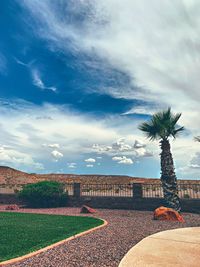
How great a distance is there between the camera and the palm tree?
14656 mm

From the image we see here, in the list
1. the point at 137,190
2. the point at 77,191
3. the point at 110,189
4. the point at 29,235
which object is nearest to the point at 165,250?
the point at 29,235

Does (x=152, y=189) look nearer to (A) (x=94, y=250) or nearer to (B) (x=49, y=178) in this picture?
(A) (x=94, y=250)

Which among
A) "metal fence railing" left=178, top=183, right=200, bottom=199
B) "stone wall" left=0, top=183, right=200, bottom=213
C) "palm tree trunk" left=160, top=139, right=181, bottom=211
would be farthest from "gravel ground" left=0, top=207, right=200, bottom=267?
"metal fence railing" left=178, top=183, right=200, bottom=199

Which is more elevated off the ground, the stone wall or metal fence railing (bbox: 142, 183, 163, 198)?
metal fence railing (bbox: 142, 183, 163, 198)

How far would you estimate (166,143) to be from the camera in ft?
50.2

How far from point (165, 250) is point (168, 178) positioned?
909 centimetres

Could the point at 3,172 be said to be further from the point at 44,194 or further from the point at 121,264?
the point at 121,264

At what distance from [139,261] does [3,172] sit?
201ft

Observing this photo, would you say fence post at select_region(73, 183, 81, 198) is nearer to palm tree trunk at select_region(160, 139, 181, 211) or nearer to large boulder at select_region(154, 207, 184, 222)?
palm tree trunk at select_region(160, 139, 181, 211)

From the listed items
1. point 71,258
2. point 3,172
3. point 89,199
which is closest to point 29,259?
point 71,258

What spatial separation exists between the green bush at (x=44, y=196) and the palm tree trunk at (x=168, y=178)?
317 inches

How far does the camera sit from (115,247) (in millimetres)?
6793

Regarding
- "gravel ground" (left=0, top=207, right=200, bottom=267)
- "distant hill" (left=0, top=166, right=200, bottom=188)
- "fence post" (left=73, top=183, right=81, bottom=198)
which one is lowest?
"gravel ground" (left=0, top=207, right=200, bottom=267)

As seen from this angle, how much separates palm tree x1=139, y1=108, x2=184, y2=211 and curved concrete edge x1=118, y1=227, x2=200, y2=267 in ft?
21.7
